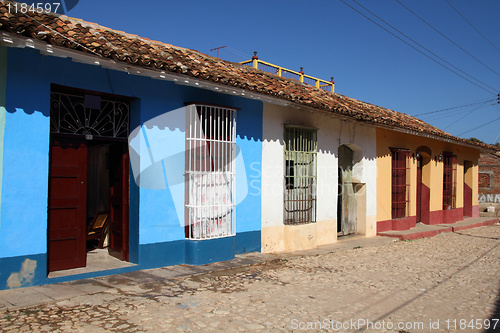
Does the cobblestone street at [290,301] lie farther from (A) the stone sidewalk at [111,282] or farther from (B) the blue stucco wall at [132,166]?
(B) the blue stucco wall at [132,166]

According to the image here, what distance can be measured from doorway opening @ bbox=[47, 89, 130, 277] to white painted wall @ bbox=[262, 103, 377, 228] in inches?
120

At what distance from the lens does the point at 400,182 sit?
13.7m

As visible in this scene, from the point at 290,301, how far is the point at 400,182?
31.0 ft

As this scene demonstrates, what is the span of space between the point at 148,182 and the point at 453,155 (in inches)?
550

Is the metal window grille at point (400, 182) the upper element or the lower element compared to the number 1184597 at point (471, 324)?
upper

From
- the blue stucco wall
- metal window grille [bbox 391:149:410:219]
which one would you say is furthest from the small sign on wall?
the blue stucco wall

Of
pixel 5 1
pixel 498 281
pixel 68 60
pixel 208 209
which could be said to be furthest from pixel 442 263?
pixel 5 1

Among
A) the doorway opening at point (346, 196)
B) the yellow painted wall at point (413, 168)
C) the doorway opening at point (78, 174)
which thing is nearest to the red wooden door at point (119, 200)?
the doorway opening at point (78, 174)

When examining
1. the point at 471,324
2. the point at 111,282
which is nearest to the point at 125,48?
the point at 111,282

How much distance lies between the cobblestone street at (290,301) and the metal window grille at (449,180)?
8.79 metres

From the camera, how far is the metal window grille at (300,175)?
9562 mm

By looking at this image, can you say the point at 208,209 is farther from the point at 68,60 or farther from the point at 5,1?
the point at 5,1

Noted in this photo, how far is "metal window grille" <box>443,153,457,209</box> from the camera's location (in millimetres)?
16422

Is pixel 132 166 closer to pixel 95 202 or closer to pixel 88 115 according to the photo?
pixel 88 115
